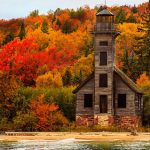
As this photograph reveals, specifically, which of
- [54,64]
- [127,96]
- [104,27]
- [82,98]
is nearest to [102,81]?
[82,98]

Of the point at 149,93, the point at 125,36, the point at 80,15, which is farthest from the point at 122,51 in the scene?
the point at 80,15

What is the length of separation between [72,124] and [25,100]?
6335mm

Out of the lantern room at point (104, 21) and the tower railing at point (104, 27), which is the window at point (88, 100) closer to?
the tower railing at point (104, 27)

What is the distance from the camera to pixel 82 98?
72938mm

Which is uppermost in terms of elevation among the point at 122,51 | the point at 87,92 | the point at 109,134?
the point at 122,51

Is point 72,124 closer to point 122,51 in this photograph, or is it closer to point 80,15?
point 122,51

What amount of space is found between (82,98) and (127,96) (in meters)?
5.25

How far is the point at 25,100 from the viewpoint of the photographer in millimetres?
73312

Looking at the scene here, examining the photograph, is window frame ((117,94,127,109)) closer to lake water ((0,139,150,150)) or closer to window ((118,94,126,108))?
window ((118,94,126,108))

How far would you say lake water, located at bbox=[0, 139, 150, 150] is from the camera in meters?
51.2

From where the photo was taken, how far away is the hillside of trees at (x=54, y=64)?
70.2m

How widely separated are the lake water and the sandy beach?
2361mm

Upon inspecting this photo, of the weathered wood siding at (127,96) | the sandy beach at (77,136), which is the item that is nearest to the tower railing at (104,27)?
the weathered wood siding at (127,96)

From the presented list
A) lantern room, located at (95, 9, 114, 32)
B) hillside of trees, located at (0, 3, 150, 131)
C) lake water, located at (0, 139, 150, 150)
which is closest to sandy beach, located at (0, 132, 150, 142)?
lake water, located at (0, 139, 150, 150)
